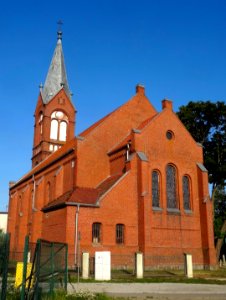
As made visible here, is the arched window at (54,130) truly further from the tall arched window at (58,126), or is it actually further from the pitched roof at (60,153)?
the pitched roof at (60,153)

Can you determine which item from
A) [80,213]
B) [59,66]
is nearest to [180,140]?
[80,213]

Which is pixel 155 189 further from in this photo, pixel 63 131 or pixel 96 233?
pixel 63 131

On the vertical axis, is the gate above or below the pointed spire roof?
below

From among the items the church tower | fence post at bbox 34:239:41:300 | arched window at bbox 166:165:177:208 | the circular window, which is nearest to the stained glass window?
arched window at bbox 166:165:177:208

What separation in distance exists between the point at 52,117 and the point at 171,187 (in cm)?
2362

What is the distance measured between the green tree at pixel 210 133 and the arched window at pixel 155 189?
1135 centimetres

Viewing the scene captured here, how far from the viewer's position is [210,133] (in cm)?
3912

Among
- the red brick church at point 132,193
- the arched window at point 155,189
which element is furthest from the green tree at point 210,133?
the arched window at point 155,189

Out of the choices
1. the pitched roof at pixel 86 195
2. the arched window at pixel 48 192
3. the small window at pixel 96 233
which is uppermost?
the arched window at pixel 48 192

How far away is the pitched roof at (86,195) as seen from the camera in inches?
950

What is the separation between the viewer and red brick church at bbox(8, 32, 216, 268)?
79.5 ft

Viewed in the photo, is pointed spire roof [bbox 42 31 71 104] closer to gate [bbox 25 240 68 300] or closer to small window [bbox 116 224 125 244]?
small window [bbox 116 224 125 244]

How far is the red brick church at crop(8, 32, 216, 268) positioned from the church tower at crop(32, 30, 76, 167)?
10110mm

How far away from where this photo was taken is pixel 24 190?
38.9 metres
